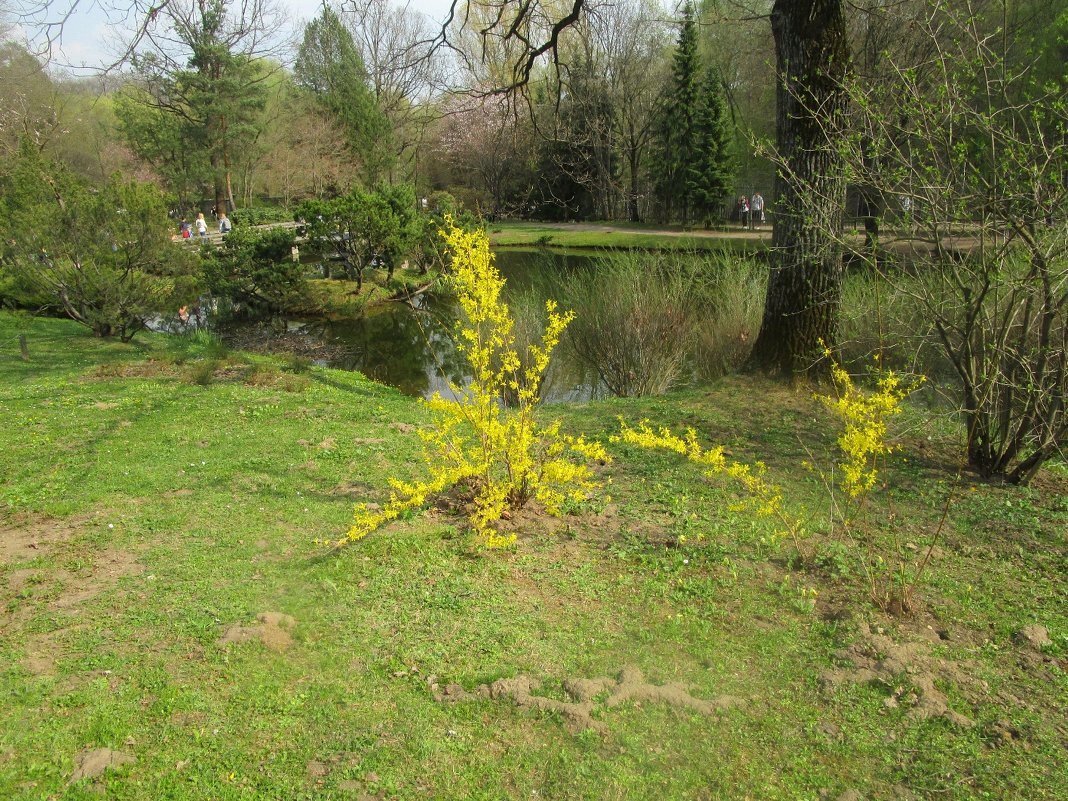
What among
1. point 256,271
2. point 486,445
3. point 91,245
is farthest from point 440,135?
point 486,445

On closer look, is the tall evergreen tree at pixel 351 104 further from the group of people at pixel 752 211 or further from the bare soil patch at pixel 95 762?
the bare soil patch at pixel 95 762

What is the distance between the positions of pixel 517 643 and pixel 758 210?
108 feet

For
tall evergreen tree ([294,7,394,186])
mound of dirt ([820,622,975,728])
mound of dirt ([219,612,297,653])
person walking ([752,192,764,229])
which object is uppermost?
tall evergreen tree ([294,7,394,186])

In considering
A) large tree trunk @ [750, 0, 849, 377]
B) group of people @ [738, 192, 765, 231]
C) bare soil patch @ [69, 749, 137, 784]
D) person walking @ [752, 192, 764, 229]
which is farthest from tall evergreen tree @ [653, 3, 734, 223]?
bare soil patch @ [69, 749, 137, 784]

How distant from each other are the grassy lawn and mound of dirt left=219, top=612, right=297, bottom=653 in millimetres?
16

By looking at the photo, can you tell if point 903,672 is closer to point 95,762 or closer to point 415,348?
point 95,762

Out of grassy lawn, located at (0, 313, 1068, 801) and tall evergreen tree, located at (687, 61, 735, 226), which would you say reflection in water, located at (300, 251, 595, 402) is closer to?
grassy lawn, located at (0, 313, 1068, 801)

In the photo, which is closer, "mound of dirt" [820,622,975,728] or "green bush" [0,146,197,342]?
"mound of dirt" [820,622,975,728]

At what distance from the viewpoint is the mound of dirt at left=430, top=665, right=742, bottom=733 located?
2881 mm

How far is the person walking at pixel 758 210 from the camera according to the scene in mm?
31833

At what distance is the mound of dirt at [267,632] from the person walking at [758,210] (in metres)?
31.4

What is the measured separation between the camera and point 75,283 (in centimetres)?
1162

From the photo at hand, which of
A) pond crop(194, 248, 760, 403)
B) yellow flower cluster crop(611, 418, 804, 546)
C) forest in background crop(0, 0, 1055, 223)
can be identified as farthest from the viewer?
forest in background crop(0, 0, 1055, 223)

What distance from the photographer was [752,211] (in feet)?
108
